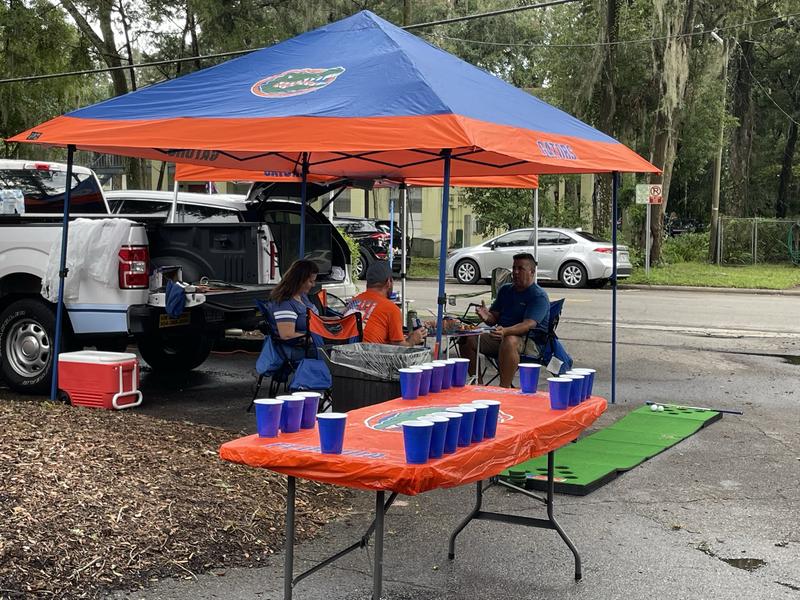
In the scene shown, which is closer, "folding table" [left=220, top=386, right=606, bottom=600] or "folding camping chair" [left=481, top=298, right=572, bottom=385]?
"folding table" [left=220, top=386, right=606, bottom=600]

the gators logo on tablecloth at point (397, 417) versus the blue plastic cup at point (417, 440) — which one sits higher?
the blue plastic cup at point (417, 440)

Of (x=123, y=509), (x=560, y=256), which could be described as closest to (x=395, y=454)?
(x=123, y=509)

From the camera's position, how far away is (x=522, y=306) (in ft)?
29.2

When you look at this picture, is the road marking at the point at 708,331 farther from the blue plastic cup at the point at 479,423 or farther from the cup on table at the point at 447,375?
the blue plastic cup at the point at 479,423

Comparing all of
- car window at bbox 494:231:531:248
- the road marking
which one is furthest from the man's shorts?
car window at bbox 494:231:531:248

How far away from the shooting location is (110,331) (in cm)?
859

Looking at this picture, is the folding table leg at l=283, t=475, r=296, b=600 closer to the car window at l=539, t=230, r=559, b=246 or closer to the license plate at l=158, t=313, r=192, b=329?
the license plate at l=158, t=313, r=192, b=329

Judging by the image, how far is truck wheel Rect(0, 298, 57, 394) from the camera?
29.0ft

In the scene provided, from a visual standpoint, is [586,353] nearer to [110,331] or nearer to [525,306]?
[525,306]

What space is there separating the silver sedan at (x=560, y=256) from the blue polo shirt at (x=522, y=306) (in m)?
14.6

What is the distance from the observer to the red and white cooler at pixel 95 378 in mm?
8156

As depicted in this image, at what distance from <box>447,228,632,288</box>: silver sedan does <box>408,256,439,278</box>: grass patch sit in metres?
2.22

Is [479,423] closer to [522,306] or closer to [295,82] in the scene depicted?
[295,82]

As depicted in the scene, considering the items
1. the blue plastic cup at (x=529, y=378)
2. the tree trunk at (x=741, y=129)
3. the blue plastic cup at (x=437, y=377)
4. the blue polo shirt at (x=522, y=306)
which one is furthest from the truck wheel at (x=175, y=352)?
the tree trunk at (x=741, y=129)
